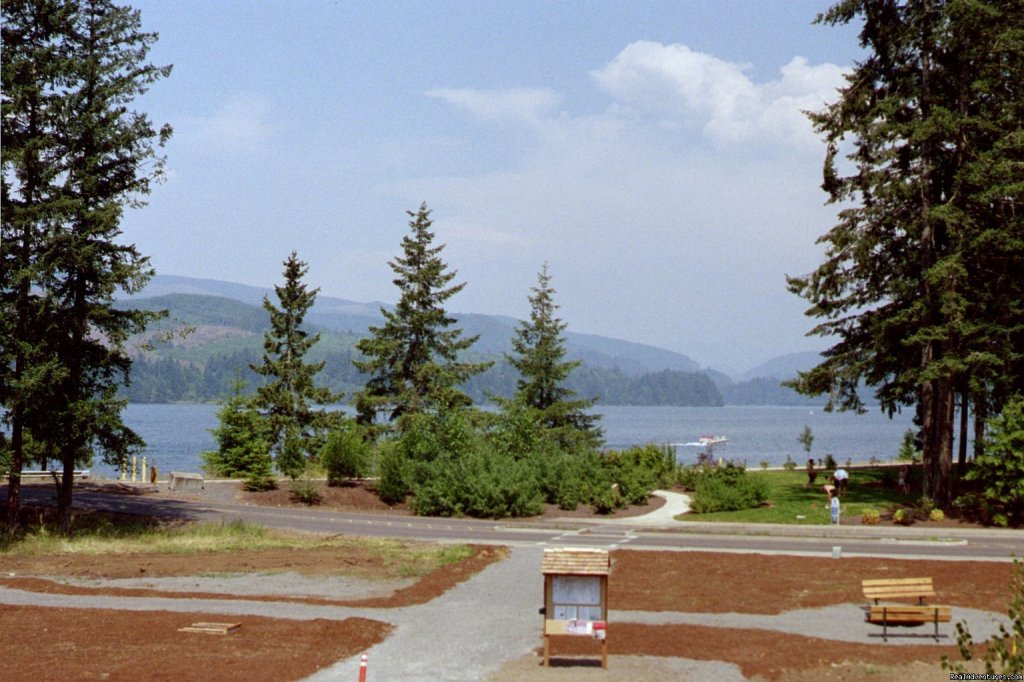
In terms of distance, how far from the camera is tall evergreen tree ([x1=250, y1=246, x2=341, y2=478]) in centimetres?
5856

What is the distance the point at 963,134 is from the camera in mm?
39344

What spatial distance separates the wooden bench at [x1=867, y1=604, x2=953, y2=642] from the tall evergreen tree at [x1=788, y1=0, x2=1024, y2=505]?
65.0ft

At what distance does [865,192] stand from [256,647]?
33.0 metres

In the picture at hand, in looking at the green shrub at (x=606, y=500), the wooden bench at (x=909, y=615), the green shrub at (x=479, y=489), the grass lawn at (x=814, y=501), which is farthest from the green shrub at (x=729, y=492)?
the wooden bench at (x=909, y=615)

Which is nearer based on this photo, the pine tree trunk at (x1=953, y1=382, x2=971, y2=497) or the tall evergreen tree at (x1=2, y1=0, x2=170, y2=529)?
the tall evergreen tree at (x1=2, y1=0, x2=170, y2=529)

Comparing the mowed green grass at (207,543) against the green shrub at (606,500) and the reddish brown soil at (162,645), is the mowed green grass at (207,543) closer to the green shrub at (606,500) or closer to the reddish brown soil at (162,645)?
the reddish brown soil at (162,645)

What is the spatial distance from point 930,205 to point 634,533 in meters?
18.6

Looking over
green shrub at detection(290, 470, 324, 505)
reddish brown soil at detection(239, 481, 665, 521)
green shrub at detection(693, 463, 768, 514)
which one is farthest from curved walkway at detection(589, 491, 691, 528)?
green shrub at detection(290, 470, 324, 505)

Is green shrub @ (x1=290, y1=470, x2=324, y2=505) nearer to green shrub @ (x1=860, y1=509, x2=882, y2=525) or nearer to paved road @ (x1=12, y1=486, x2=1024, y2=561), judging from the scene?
paved road @ (x1=12, y1=486, x2=1024, y2=561)

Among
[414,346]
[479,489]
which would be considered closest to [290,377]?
[414,346]

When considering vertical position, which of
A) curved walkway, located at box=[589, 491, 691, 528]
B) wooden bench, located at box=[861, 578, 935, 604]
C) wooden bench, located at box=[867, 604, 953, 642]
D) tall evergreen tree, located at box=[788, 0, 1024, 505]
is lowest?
curved walkway, located at box=[589, 491, 691, 528]

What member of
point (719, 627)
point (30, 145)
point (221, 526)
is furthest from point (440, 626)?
point (30, 145)

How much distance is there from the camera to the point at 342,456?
4753cm

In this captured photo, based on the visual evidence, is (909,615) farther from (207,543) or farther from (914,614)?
(207,543)
